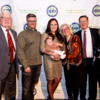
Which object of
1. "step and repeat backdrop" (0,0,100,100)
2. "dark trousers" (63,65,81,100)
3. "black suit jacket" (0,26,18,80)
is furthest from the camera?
"step and repeat backdrop" (0,0,100,100)

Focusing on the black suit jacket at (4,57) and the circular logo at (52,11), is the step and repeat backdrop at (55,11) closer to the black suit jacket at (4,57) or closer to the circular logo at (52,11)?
the circular logo at (52,11)

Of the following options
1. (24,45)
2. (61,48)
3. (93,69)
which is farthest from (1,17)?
(93,69)

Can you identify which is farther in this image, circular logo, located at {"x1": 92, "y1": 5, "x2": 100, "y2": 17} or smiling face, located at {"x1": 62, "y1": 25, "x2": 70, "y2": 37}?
circular logo, located at {"x1": 92, "y1": 5, "x2": 100, "y2": 17}

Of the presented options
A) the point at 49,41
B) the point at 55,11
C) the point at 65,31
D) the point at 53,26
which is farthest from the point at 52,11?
the point at 49,41

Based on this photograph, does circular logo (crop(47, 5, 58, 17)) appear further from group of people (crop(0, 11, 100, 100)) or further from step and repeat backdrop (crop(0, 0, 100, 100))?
group of people (crop(0, 11, 100, 100))

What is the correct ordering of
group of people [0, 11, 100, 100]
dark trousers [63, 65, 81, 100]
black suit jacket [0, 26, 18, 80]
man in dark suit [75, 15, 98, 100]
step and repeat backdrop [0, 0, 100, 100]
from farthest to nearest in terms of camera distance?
step and repeat backdrop [0, 0, 100, 100] → man in dark suit [75, 15, 98, 100] → dark trousers [63, 65, 81, 100] → group of people [0, 11, 100, 100] → black suit jacket [0, 26, 18, 80]

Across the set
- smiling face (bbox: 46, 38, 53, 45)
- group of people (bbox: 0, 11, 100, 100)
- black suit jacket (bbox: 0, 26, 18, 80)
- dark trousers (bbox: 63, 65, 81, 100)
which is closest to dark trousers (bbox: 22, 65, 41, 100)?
group of people (bbox: 0, 11, 100, 100)

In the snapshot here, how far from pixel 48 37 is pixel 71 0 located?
1.51 m

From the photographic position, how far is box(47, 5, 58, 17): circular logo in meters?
2.92

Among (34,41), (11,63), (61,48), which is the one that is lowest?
(11,63)

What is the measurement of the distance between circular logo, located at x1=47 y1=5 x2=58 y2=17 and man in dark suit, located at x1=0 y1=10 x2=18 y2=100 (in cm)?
131

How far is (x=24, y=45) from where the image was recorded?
2.17 meters

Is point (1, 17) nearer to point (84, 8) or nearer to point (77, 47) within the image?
point (77, 47)

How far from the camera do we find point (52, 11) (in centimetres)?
293
